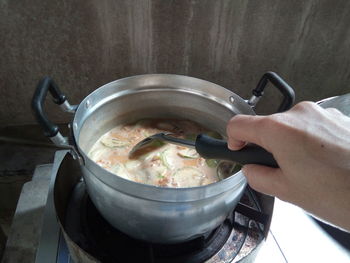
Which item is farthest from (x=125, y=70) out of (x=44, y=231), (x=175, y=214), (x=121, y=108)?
(x=175, y=214)

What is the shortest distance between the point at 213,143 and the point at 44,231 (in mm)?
553

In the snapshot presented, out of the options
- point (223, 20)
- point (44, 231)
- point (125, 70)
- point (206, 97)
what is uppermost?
point (223, 20)

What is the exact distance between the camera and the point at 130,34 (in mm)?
1251

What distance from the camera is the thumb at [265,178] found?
21.6 inches

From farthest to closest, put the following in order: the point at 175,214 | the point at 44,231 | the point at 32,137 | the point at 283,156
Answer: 1. the point at 32,137
2. the point at 44,231
3. the point at 175,214
4. the point at 283,156

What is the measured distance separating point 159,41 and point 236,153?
2.70ft

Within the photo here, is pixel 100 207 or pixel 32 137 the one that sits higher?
pixel 100 207

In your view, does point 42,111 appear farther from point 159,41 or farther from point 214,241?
point 159,41

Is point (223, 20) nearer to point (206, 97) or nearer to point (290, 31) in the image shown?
point (290, 31)

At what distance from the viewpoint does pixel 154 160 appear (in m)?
0.95

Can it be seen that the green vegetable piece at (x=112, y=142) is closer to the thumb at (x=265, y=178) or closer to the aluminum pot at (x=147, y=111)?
the aluminum pot at (x=147, y=111)

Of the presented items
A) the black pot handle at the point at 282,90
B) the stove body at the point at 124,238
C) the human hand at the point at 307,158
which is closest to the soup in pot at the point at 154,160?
the stove body at the point at 124,238

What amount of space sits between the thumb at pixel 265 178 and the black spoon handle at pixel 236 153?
10 mm

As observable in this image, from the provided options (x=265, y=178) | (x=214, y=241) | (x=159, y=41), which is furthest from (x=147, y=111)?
(x=265, y=178)
